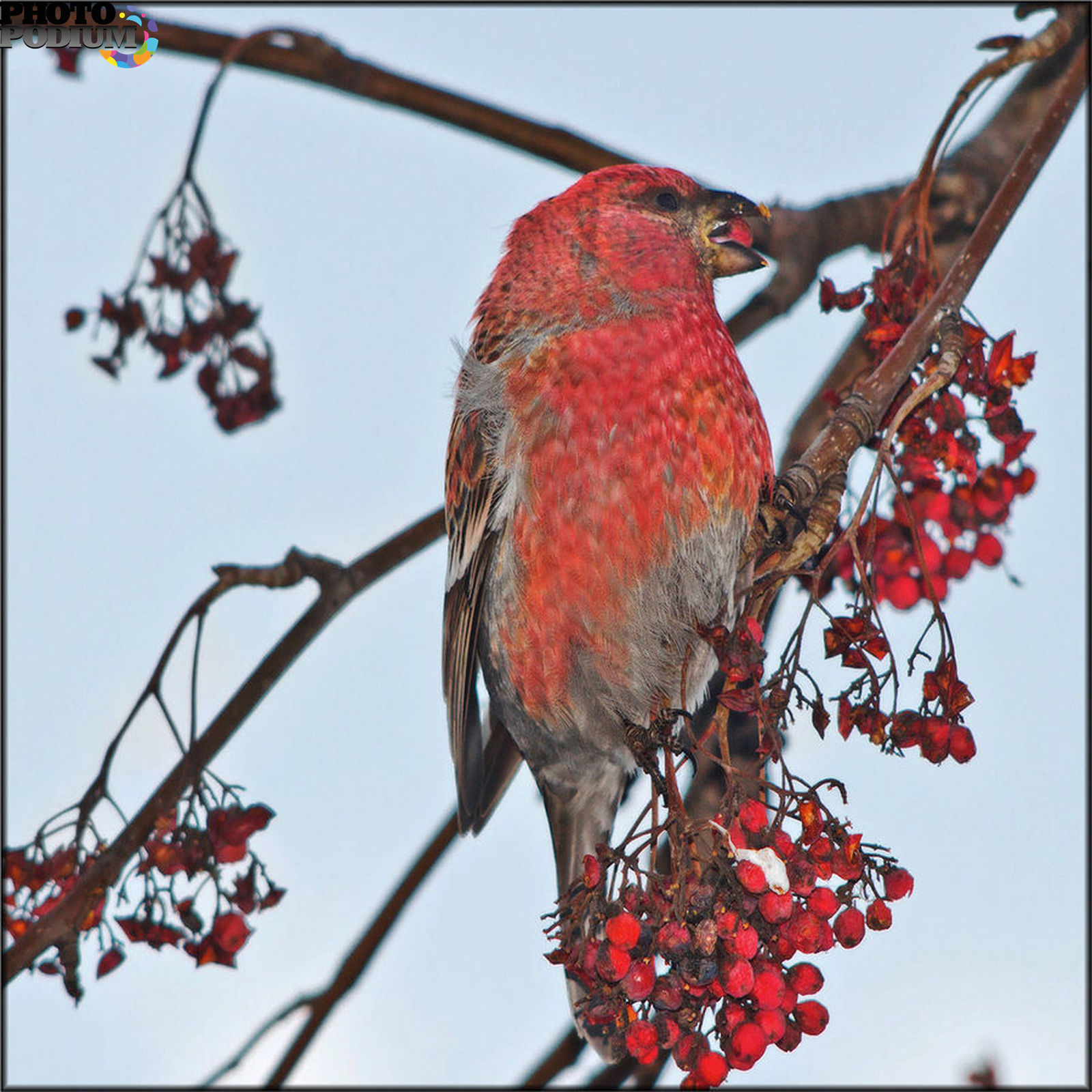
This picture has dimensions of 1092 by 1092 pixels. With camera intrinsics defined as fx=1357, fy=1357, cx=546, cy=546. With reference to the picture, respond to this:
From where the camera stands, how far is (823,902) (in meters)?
2.16

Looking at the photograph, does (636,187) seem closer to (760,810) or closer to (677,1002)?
(760,810)

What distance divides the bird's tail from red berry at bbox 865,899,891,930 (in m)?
1.34

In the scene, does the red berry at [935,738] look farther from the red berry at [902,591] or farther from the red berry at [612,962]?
the red berry at [902,591]

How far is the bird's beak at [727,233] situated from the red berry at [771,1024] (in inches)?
68.3

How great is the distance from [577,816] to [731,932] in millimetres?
1463

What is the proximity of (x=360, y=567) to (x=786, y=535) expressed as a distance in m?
1.01

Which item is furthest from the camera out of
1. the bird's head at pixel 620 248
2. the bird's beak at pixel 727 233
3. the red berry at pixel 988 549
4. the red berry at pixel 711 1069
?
the red berry at pixel 988 549

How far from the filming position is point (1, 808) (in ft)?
13.2

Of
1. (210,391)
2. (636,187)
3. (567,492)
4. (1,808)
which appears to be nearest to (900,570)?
(567,492)

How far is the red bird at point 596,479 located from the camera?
2863 millimetres

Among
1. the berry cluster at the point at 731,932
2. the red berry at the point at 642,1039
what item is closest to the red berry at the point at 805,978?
the berry cluster at the point at 731,932

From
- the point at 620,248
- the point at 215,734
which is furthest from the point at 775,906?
the point at 620,248

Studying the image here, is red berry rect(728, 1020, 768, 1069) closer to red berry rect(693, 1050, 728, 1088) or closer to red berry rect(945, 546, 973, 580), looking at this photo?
red berry rect(693, 1050, 728, 1088)

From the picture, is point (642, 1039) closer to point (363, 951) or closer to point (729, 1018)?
point (729, 1018)
